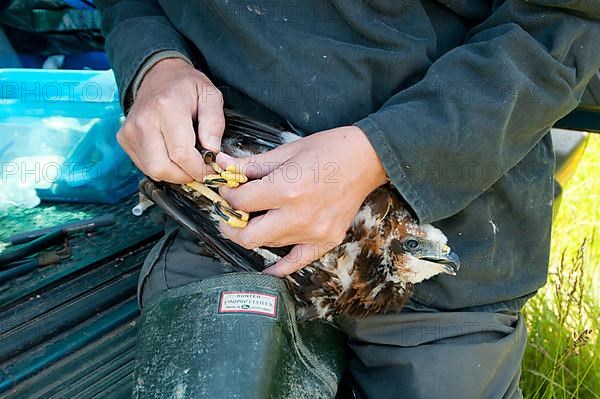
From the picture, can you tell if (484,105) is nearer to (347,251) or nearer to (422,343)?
(347,251)

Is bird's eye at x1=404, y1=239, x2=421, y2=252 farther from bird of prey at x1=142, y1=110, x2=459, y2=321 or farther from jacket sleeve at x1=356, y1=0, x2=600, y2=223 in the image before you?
jacket sleeve at x1=356, y1=0, x2=600, y2=223

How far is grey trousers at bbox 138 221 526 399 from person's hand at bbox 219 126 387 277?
0.25 m

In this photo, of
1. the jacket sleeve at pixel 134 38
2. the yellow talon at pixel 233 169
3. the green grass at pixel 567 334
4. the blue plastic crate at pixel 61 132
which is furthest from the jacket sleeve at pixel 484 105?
the blue plastic crate at pixel 61 132

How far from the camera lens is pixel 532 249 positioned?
1.37 m

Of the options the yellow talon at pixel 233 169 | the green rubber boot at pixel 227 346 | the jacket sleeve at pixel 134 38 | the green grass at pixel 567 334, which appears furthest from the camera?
the green grass at pixel 567 334

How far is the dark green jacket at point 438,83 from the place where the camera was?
115cm

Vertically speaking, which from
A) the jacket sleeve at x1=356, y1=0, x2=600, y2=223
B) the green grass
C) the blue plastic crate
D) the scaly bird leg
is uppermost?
the jacket sleeve at x1=356, y1=0, x2=600, y2=223

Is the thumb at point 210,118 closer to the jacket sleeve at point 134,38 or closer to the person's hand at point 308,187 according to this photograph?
the person's hand at point 308,187

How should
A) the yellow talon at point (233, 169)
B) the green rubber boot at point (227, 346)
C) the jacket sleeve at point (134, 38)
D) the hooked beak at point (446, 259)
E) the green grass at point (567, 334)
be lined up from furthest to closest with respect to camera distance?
the green grass at point (567, 334) → the jacket sleeve at point (134, 38) → the hooked beak at point (446, 259) → the yellow talon at point (233, 169) → the green rubber boot at point (227, 346)

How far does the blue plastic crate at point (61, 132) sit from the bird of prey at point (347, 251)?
82 cm

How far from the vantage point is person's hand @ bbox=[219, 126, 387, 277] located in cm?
110

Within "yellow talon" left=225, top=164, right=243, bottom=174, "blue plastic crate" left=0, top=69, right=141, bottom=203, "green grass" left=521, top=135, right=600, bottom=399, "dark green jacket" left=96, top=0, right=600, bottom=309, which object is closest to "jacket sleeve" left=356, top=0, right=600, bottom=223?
"dark green jacket" left=96, top=0, right=600, bottom=309

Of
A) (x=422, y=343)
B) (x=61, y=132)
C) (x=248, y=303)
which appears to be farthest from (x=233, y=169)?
(x=61, y=132)

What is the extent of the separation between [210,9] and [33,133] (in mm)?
1015
